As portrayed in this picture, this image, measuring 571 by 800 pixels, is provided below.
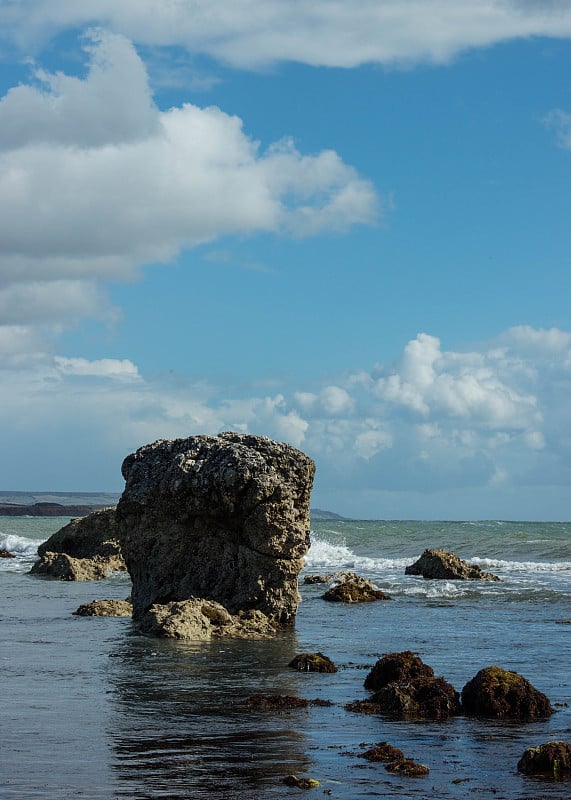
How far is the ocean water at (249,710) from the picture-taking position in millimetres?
8312

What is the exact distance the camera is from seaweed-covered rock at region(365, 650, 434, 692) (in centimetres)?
1252

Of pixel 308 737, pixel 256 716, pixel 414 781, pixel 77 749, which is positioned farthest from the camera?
pixel 256 716

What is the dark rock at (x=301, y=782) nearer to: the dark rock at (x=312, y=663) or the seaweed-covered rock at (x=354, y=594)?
the dark rock at (x=312, y=663)

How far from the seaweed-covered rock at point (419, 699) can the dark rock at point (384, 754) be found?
1857 millimetres

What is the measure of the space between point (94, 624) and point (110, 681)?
19.1ft

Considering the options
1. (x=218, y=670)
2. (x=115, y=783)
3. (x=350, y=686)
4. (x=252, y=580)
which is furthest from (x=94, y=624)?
(x=115, y=783)

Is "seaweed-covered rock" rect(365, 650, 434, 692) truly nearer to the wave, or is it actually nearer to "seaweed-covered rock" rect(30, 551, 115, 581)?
"seaweed-covered rock" rect(30, 551, 115, 581)

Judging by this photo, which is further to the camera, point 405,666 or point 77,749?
point 405,666

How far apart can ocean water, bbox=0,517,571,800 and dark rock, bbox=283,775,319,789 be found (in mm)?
111

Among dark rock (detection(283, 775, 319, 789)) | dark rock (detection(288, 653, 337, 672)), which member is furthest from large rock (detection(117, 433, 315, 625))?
dark rock (detection(283, 775, 319, 789))

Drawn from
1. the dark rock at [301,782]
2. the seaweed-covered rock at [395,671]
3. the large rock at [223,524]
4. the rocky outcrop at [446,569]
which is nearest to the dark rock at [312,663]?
the seaweed-covered rock at [395,671]

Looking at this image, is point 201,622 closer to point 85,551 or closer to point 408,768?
point 408,768

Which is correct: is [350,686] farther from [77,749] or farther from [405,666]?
[77,749]

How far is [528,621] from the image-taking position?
66.7 ft
